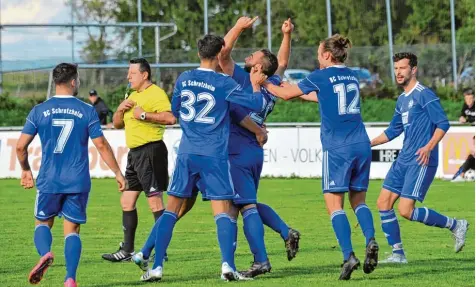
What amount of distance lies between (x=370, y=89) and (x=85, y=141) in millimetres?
27655

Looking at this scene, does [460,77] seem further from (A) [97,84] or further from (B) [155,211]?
(B) [155,211]

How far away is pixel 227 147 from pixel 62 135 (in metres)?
1.48

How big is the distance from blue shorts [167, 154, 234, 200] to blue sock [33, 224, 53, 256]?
112 centimetres

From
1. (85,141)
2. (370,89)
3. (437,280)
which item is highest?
(370,89)

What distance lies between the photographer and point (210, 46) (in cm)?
1028

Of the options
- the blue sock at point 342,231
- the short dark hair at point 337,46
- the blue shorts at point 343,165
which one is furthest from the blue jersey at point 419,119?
the blue sock at point 342,231

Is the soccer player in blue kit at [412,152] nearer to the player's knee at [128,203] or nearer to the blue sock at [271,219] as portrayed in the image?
the blue sock at [271,219]

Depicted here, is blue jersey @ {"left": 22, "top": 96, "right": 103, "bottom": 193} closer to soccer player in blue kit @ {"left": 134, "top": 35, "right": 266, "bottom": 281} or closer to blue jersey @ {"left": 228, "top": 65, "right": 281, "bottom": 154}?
soccer player in blue kit @ {"left": 134, "top": 35, "right": 266, "bottom": 281}

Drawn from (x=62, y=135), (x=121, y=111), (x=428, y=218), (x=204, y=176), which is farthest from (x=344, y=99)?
(x=62, y=135)

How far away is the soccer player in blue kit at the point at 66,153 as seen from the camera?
9820 mm

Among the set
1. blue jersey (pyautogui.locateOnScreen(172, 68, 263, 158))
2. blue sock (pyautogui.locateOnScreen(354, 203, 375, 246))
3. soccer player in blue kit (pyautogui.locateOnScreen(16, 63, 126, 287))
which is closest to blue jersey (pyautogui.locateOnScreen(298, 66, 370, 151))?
blue sock (pyautogui.locateOnScreen(354, 203, 375, 246))

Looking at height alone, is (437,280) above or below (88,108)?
below

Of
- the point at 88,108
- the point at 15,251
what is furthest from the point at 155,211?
the point at 88,108

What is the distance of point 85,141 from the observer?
32.6 feet
